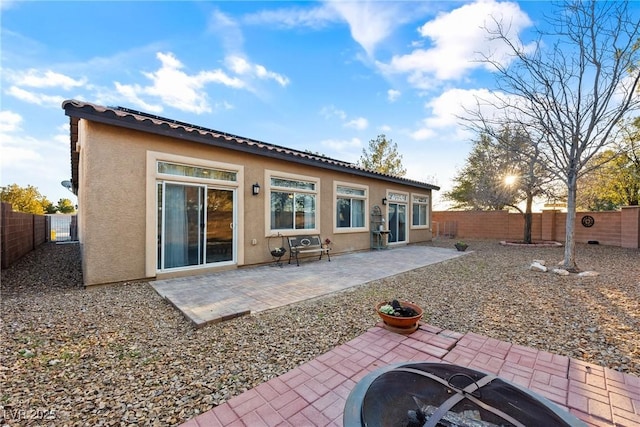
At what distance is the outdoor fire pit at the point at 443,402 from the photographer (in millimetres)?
1362

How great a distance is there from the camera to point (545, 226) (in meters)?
15.2

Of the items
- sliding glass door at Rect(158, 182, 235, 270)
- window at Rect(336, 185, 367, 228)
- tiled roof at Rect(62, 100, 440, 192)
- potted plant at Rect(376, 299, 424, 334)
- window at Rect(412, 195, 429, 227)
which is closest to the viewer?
potted plant at Rect(376, 299, 424, 334)

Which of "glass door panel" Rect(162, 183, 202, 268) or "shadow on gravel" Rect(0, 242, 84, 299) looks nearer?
"shadow on gravel" Rect(0, 242, 84, 299)

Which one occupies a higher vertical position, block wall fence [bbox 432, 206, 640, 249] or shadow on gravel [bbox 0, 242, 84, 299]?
block wall fence [bbox 432, 206, 640, 249]

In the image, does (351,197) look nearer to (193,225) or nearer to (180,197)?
(193,225)

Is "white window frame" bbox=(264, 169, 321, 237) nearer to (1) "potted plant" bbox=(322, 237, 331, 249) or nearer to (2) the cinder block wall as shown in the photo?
(1) "potted plant" bbox=(322, 237, 331, 249)

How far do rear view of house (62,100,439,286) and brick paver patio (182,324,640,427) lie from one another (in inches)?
182

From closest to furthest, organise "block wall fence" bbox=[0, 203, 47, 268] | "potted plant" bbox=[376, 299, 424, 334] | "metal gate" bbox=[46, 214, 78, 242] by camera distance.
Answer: "potted plant" bbox=[376, 299, 424, 334] → "block wall fence" bbox=[0, 203, 47, 268] → "metal gate" bbox=[46, 214, 78, 242]

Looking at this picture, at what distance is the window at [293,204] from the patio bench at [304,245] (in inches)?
13.5

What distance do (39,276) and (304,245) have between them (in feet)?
20.6

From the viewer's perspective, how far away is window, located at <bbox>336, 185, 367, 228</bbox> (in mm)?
9930

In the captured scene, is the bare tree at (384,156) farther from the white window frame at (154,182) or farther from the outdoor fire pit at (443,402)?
the outdoor fire pit at (443,402)

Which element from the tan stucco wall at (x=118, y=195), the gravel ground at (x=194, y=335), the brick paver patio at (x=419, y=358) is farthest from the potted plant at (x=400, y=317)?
the tan stucco wall at (x=118, y=195)

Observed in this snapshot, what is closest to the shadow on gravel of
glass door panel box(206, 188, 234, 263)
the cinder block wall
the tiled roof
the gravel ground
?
the gravel ground
